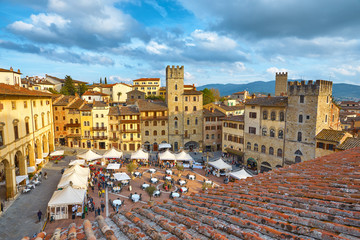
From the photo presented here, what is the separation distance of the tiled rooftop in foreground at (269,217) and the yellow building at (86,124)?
43849mm

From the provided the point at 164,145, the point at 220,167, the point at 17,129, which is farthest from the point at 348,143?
the point at 17,129

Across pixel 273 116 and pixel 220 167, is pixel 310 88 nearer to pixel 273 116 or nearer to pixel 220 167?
pixel 273 116

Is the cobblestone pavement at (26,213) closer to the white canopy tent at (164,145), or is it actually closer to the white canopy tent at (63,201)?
the white canopy tent at (63,201)

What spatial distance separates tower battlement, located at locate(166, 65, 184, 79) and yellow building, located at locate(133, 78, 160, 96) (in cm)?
5309

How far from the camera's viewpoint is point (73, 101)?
2000 inches

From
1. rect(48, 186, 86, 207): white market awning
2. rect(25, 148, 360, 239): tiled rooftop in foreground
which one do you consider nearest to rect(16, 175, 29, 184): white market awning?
rect(48, 186, 86, 207): white market awning

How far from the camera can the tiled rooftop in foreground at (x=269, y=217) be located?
13.2 feet

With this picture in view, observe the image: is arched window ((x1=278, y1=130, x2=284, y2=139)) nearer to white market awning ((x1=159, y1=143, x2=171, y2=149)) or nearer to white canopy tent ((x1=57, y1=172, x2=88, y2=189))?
white market awning ((x1=159, y1=143, x2=171, y2=149))

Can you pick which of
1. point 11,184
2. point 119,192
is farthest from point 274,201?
point 11,184

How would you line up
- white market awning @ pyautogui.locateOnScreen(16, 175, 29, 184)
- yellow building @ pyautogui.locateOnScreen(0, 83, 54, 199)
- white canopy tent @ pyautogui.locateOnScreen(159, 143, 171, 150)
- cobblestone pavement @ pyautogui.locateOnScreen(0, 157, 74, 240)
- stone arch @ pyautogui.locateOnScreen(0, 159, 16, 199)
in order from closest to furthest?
cobblestone pavement @ pyautogui.locateOnScreen(0, 157, 74, 240) → yellow building @ pyautogui.locateOnScreen(0, 83, 54, 199) → stone arch @ pyautogui.locateOnScreen(0, 159, 16, 199) → white market awning @ pyautogui.locateOnScreen(16, 175, 29, 184) → white canopy tent @ pyautogui.locateOnScreen(159, 143, 171, 150)

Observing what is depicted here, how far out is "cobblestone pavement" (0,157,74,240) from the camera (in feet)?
58.0

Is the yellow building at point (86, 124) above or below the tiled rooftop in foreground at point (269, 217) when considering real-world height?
below

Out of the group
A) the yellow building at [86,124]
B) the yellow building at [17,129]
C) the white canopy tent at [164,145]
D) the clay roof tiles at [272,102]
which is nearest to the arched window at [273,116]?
the clay roof tiles at [272,102]

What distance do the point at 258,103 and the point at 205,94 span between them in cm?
4443
